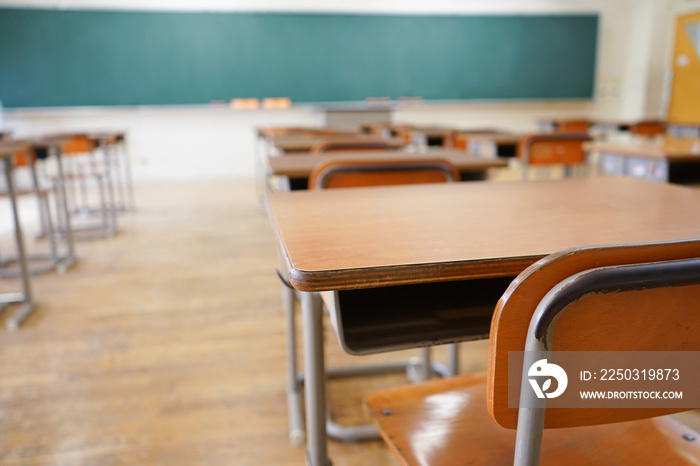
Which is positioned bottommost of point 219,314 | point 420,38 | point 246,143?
point 219,314

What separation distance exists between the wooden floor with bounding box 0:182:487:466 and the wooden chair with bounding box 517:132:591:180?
143cm

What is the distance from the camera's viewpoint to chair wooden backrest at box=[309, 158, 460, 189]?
143 centimetres

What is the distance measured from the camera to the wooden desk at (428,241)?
669 millimetres

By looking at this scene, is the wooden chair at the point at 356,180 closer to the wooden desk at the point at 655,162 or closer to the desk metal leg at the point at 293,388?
the desk metal leg at the point at 293,388

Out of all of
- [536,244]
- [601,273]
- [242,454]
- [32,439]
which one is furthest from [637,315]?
[32,439]

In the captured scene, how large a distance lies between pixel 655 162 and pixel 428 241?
1.95 meters

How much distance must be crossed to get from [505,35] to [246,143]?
13.1 ft

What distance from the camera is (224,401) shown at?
5.92 ft

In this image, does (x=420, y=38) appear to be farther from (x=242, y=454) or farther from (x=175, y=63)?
(x=242, y=454)

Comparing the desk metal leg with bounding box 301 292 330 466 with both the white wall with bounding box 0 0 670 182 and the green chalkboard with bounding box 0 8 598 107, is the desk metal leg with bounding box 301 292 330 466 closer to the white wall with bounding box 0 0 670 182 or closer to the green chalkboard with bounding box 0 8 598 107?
the white wall with bounding box 0 0 670 182

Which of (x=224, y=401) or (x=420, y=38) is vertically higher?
(x=420, y=38)

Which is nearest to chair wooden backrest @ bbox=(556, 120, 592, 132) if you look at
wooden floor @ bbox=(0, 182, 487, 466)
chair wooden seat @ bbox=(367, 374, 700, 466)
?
wooden floor @ bbox=(0, 182, 487, 466)

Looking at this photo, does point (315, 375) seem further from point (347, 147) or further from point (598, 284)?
point (347, 147)

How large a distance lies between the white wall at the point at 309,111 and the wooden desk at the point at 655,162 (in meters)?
4.83
